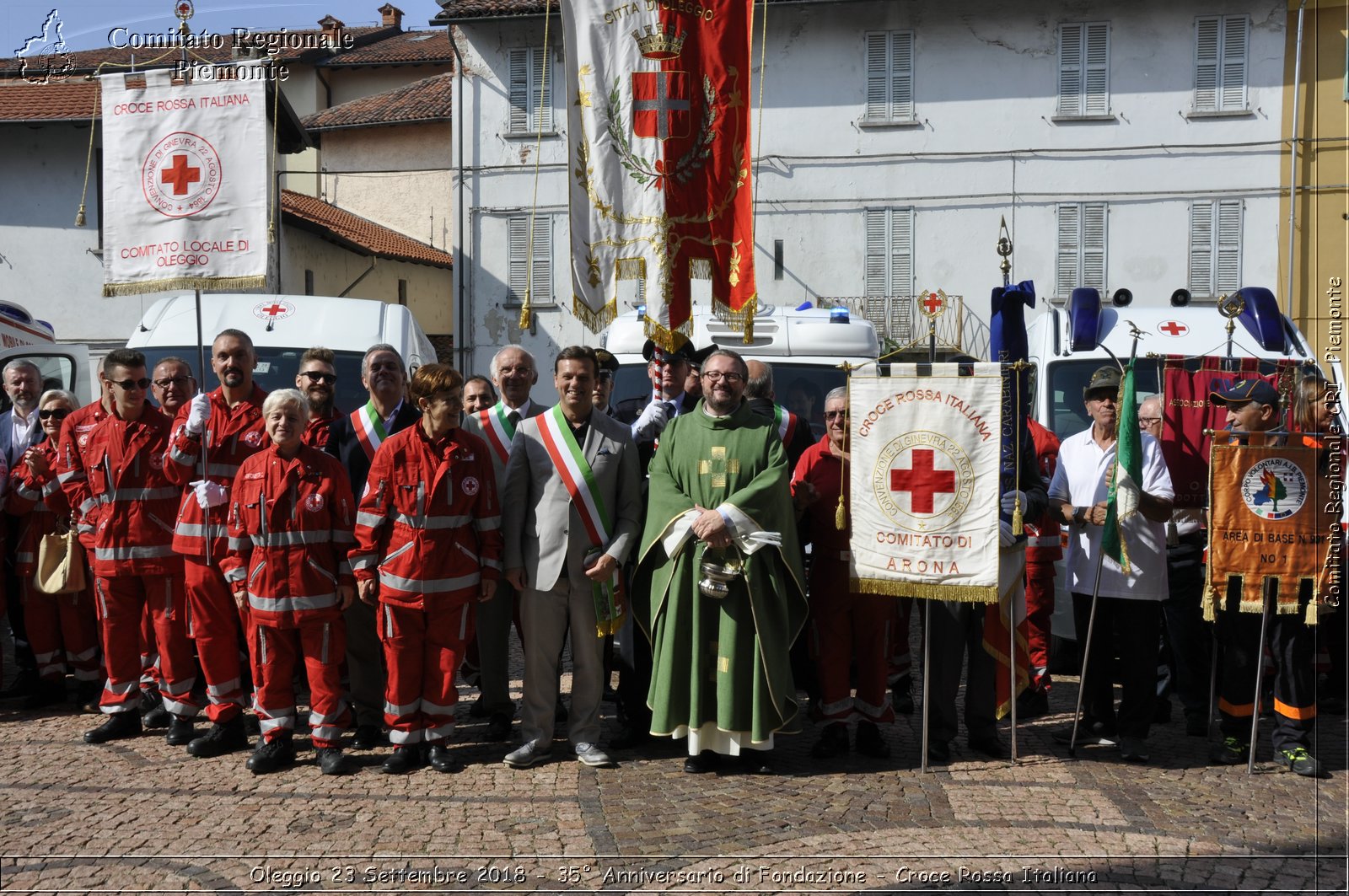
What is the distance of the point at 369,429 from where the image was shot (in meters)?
7.03

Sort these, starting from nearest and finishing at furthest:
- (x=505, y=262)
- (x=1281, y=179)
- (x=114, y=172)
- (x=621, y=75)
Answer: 1. (x=621, y=75)
2. (x=114, y=172)
3. (x=1281, y=179)
4. (x=505, y=262)

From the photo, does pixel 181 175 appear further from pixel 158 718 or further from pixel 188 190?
pixel 158 718

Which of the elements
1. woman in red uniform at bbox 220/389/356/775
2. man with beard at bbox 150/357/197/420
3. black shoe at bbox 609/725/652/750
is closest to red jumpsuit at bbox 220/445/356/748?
woman in red uniform at bbox 220/389/356/775

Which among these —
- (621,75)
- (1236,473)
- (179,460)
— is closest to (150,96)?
(179,460)

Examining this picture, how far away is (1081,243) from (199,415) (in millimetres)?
20959

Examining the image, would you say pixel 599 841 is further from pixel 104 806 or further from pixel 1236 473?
pixel 1236 473

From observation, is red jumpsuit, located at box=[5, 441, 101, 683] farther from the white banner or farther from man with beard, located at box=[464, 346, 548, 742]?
the white banner

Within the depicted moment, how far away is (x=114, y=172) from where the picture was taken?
7754 mm

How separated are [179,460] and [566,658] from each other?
132 inches

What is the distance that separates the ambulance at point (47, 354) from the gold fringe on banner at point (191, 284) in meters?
4.10

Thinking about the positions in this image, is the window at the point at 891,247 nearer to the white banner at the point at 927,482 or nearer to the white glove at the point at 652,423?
the white glove at the point at 652,423

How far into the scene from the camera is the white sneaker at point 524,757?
21.2 feet

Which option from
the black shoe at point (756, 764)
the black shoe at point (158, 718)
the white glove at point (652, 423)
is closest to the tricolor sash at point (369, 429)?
the white glove at point (652, 423)

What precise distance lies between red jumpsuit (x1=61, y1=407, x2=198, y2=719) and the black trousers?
4853 mm
